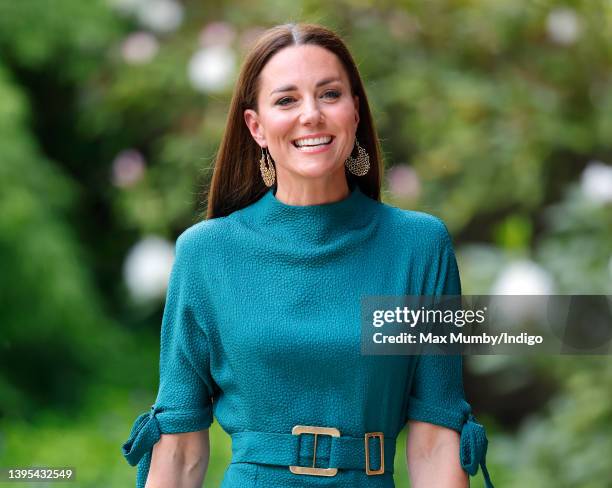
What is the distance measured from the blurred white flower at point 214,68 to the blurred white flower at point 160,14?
419mm

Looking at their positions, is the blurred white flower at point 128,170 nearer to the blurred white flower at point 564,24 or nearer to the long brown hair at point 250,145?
the blurred white flower at point 564,24

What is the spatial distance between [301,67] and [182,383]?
63 centimetres

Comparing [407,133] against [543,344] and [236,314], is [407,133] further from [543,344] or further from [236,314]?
[236,314]

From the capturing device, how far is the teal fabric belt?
2.06m

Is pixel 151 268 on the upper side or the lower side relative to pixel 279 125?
lower

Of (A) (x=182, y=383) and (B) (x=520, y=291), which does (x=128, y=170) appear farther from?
(A) (x=182, y=383)

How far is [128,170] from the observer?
516cm

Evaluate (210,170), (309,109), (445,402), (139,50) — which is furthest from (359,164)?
(139,50)

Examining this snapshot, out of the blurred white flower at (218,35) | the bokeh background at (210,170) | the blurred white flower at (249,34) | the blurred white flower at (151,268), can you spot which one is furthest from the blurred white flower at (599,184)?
the blurred white flower at (151,268)

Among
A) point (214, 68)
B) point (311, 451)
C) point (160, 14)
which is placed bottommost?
point (311, 451)

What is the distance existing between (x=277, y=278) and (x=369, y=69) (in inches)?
116

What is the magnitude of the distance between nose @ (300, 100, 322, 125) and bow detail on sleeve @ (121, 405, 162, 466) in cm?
61

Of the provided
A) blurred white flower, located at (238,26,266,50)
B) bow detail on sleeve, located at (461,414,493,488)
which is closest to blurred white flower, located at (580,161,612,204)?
blurred white flower, located at (238,26,266,50)

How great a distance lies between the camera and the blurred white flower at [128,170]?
16.9 feet
